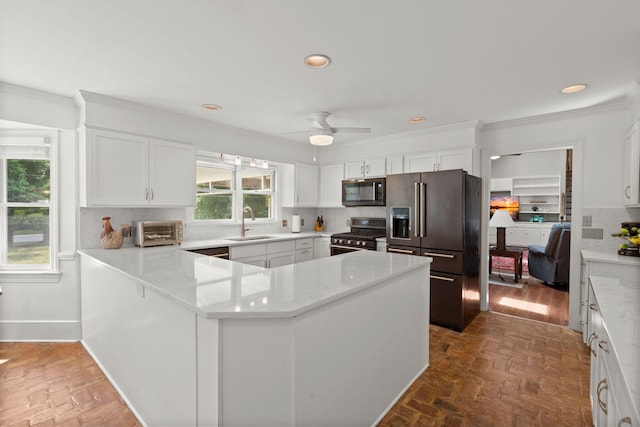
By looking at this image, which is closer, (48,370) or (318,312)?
(318,312)

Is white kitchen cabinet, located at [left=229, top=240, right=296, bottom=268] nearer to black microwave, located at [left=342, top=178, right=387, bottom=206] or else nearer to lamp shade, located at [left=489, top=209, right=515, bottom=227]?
black microwave, located at [left=342, top=178, right=387, bottom=206]

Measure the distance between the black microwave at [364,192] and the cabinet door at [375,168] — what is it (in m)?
0.19

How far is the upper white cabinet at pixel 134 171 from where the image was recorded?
2904mm

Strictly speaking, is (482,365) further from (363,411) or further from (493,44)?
(493,44)

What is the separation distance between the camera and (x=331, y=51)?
208 cm

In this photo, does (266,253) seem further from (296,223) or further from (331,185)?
(331,185)

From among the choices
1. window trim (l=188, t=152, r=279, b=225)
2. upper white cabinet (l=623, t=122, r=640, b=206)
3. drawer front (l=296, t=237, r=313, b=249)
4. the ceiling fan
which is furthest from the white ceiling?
drawer front (l=296, t=237, r=313, b=249)

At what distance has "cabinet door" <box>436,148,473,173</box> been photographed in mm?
3764

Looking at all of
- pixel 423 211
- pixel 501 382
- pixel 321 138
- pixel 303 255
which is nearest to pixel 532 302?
pixel 423 211

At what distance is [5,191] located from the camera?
3061 millimetres

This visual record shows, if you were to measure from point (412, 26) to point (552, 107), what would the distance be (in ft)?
7.66

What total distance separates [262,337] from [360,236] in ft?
10.3

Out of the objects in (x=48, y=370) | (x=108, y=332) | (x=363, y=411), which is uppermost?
(x=108, y=332)

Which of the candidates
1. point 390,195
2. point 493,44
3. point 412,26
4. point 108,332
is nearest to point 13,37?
point 108,332
